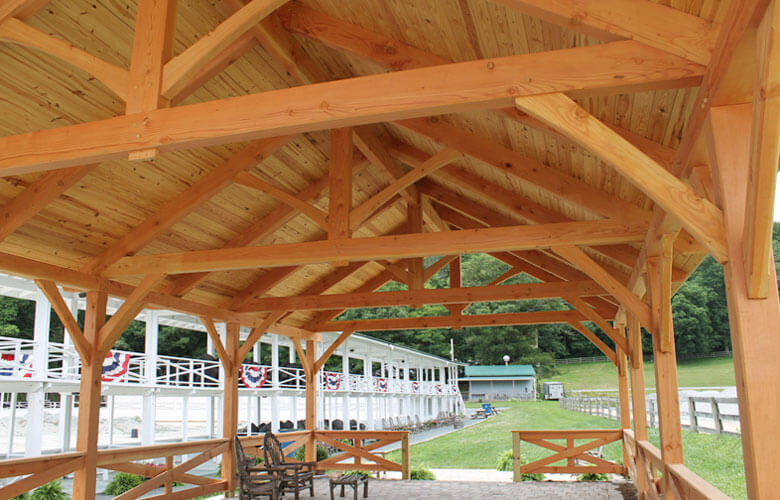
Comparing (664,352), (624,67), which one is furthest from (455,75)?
(664,352)

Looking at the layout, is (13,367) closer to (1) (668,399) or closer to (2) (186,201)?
(2) (186,201)

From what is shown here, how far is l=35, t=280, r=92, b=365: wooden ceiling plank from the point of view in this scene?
593cm

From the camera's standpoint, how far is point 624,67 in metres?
2.83

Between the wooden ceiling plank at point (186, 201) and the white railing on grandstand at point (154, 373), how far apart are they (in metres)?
4.64

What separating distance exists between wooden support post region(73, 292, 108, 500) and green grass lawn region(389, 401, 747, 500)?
8.41m

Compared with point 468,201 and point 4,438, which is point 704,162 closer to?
point 468,201

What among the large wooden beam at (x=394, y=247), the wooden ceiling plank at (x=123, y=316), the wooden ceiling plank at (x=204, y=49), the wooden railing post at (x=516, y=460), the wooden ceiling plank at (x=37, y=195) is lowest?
the wooden railing post at (x=516, y=460)

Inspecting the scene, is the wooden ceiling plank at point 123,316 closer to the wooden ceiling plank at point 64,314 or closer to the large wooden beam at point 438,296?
the wooden ceiling plank at point 64,314

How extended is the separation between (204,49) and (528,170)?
3118mm

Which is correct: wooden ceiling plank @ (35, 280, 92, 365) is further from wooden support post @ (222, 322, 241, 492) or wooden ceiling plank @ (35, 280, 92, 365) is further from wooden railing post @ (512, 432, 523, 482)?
wooden railing post @ (512, 432, 523, 482)

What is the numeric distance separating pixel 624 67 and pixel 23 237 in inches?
220

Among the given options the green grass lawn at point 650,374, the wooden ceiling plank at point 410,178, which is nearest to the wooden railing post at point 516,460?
the wooden ceiling plank at point 410,178

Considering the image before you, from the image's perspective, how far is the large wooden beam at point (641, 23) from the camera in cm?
275

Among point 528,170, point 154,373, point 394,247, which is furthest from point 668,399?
point 154,373
